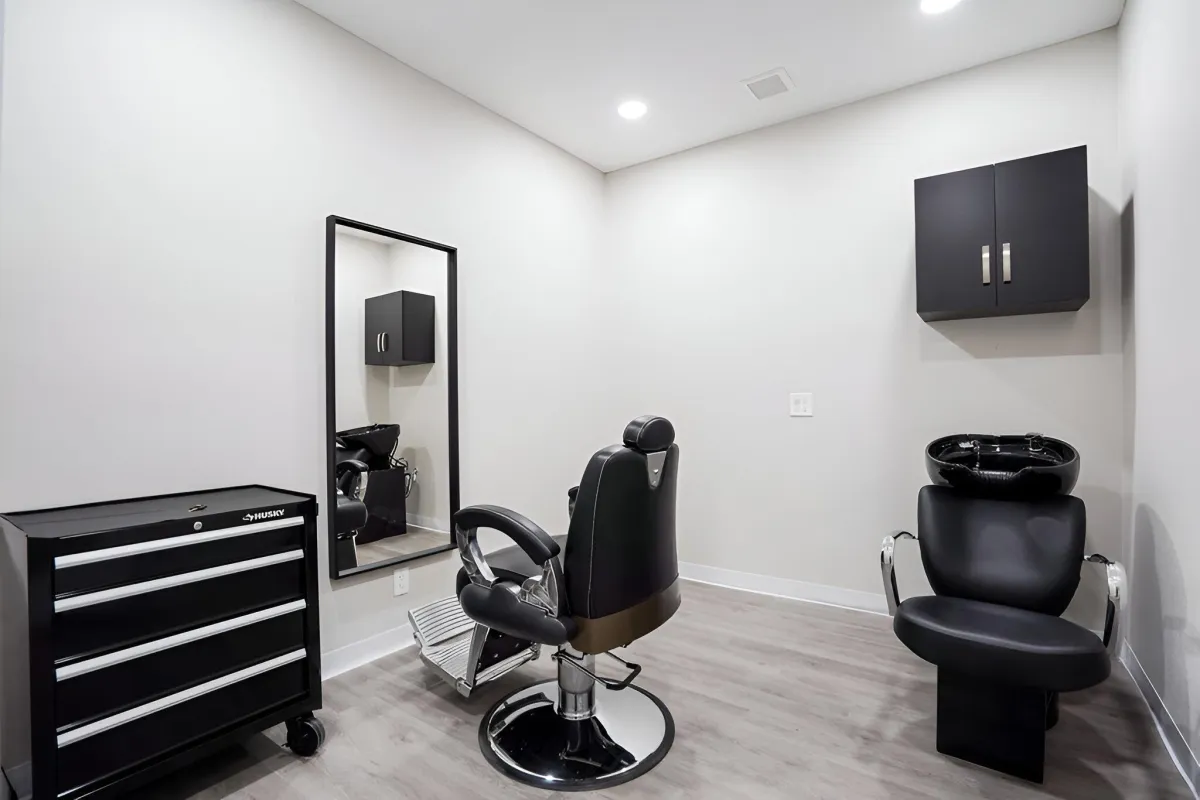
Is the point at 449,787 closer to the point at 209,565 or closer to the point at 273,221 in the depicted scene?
the point at 209,565

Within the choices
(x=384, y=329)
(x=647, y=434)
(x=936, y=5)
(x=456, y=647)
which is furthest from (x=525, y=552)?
(x=936, y=5)

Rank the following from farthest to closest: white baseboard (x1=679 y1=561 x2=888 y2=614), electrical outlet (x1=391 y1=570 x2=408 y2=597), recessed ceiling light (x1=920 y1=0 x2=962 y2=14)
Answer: white baseboard (x1=679 y1=561 x2=888 y2=614) < electrical outlet (x1=391 y1=570 x2=408 y2=597) < recessed ceiling light (x1=920 y1=0 x2=962 y2=14)

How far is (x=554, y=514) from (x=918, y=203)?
8.68 ft

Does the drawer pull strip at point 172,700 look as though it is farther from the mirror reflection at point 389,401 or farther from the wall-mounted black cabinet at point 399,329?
the wall-mounted black cabinet at point 399,329

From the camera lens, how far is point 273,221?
2330 mm

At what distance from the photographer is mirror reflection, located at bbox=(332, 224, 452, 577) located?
101 inches

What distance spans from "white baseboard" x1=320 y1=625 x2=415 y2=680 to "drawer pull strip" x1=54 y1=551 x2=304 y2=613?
2.46 ft

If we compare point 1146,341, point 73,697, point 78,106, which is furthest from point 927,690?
point 78,106

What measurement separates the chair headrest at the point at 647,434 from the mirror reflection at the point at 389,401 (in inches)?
55.7

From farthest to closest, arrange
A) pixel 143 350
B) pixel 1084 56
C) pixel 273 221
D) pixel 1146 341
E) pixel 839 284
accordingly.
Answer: pixel 839 284 → pixel 1084 56 → pixel 273 221 → pixel 1146 341 → pixel 143 350

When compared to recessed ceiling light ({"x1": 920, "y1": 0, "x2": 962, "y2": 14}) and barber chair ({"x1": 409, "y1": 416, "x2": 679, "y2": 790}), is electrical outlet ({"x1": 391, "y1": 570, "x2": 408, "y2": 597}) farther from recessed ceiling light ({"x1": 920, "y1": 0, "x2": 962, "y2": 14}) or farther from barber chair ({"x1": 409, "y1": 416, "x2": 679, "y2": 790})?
recessed ceiling light ({"x1": 920, "y1": 0, "x2": 962, "y2": 14})

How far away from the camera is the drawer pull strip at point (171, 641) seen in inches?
57.3

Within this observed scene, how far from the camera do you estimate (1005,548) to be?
86.1 inches

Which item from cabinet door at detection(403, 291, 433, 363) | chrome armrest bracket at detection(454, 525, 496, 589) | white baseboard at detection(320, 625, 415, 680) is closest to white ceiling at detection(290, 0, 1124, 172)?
cabinet door at detection(403, 291, 433, 363)
